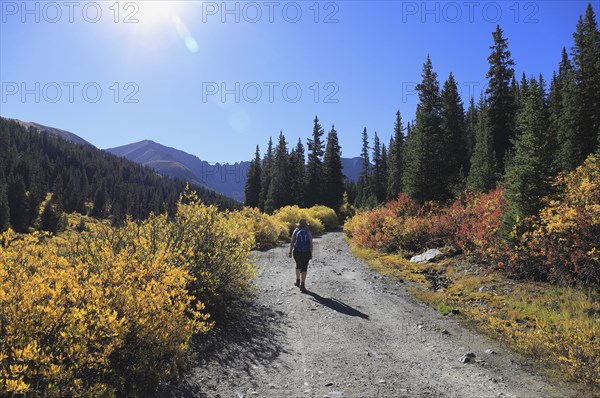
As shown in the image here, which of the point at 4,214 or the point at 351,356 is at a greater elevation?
the point at 4,214

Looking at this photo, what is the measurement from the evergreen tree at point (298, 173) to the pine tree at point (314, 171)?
181 cm

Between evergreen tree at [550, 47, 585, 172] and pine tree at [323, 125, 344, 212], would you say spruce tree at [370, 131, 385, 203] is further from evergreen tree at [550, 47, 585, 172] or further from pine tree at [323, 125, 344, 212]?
evergreen tree at [550, 47, 585, 172]

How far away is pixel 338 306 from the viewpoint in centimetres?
931

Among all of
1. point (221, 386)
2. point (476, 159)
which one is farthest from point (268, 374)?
point (476, 159)

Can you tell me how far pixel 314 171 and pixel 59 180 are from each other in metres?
105

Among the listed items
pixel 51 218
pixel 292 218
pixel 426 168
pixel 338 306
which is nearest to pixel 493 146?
pixel 426 168

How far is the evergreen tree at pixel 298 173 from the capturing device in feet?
193

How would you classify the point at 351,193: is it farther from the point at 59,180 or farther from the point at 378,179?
the point at 59,180

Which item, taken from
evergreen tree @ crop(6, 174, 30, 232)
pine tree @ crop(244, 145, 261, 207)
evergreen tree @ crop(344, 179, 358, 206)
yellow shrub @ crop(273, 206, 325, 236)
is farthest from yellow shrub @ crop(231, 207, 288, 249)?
evergreen tree @ crop(6, 174, 30, 232)

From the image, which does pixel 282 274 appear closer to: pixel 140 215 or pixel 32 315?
pixel 140 215

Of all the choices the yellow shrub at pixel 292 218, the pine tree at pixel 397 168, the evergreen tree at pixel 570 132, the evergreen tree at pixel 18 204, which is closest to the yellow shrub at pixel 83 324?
the yellow shrub at pixel 292 218

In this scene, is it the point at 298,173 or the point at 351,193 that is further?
the point at 351,193

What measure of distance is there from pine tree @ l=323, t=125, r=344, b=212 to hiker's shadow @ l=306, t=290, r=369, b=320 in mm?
44861

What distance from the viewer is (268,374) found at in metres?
5.62
